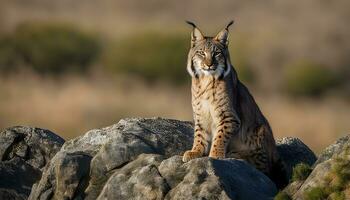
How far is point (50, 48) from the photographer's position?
54.9 m

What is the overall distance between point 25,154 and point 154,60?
3618 cm

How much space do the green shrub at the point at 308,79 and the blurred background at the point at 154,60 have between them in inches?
1.8

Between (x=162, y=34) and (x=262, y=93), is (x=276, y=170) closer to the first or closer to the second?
(x=262, y=93)

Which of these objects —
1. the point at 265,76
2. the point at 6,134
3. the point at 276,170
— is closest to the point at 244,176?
the point at 276,170

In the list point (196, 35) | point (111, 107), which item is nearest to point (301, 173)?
point (196, 35)

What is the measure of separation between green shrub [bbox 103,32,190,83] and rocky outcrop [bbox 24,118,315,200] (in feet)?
112

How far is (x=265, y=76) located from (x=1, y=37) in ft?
36.7

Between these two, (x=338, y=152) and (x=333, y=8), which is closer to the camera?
(x=338, y=152)

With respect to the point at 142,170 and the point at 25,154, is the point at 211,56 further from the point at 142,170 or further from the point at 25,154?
A: the point at 25,154

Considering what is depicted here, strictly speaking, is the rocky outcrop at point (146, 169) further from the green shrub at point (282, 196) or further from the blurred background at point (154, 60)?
the blurred background at point (154, 60)

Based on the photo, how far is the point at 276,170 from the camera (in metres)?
17.9

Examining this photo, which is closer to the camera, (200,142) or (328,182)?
(328,182)

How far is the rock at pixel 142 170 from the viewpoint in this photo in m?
15.2

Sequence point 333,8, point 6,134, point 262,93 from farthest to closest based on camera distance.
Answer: point 333,8 → point 262,93 → point 6,134
